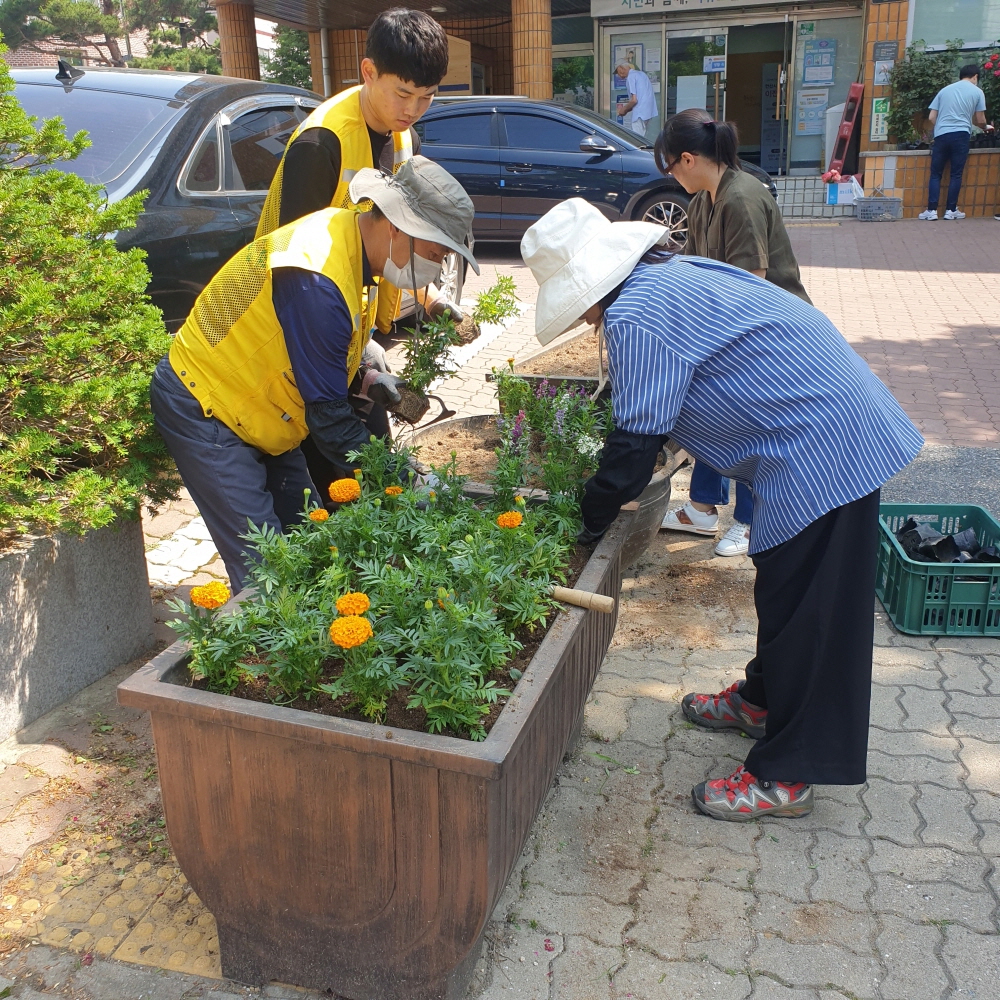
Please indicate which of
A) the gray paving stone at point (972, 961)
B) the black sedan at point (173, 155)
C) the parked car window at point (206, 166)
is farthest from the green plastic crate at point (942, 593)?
the parked car window at point (206, 166)

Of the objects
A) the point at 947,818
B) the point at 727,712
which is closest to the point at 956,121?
the point at 727,712

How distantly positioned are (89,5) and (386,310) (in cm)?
3141

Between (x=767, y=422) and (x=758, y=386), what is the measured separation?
0.31 feet

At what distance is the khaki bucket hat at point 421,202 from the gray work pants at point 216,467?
74 centimetres

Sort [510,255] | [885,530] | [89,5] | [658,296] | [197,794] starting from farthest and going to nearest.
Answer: [89,5] < [510,255] < [885,530] < [658,296] < [197,794]

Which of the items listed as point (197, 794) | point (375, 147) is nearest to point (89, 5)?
point (375, 147)

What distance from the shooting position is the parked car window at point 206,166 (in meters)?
4.74

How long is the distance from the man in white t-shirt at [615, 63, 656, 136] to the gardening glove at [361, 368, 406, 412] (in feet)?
43.9

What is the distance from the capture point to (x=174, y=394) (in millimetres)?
2701

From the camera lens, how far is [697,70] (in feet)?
51.4

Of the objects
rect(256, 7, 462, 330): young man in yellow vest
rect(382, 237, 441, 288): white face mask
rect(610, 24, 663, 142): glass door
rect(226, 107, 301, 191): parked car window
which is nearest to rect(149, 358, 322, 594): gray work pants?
rect(382, 237, 441, 288): white face mask

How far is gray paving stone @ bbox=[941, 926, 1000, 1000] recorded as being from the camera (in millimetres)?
2197

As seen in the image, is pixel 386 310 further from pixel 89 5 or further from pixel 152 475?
pixel 89 5

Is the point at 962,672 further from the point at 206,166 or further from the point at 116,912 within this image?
the point at 206,166
